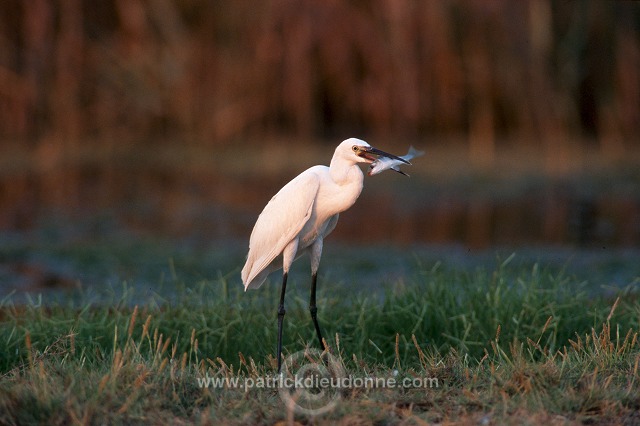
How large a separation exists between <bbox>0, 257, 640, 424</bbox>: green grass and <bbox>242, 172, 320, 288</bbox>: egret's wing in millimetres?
469

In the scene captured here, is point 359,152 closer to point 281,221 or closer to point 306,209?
point 306,209

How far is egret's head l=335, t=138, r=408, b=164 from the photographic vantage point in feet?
14.4

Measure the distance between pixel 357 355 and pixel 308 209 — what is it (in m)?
0.86

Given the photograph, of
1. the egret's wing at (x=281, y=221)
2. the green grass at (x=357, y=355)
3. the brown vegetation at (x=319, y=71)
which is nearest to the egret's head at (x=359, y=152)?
the egret's wing at (x=281, y=221)

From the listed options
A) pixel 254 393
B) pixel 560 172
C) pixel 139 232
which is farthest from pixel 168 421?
pixel 560 172

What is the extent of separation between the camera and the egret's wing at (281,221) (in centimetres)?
457

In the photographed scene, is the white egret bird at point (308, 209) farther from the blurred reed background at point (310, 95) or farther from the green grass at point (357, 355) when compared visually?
the blurred reed background at point (310, 95)

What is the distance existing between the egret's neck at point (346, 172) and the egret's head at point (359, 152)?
3 centimetres

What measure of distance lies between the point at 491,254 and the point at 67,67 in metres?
7.46

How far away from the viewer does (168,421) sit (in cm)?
335

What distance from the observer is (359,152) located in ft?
14.5

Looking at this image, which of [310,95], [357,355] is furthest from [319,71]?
[357,355]

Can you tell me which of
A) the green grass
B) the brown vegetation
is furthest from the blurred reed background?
the green grass

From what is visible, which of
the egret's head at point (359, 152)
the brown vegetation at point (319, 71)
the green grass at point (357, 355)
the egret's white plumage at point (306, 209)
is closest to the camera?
the green grass at point (357, 355)
